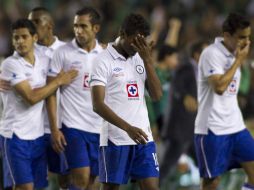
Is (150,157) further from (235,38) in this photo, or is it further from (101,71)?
(235,38)

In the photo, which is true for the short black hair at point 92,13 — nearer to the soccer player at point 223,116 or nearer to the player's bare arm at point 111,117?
the soccer player at point 223,116

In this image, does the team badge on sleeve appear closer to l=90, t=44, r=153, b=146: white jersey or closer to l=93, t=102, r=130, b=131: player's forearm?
l=90, t=44, r=153, b=146: white jersey

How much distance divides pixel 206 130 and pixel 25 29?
2.14m

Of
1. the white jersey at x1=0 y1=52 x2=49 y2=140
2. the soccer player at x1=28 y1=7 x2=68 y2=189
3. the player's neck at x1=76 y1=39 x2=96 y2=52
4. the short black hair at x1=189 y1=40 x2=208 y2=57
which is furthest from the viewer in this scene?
the short black hair at x1=189 y1=40 x2=208 y2=57

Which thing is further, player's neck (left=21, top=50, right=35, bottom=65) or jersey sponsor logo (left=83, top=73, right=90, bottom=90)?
jersey sponsor logo (left=83, top=73, right=90, bottom=90)

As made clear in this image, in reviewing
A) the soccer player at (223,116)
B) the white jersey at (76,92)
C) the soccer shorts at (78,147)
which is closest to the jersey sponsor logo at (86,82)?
the white jersey at (76,92)

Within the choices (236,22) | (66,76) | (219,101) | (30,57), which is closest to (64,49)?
(66,76)

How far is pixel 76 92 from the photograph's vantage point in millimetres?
11352

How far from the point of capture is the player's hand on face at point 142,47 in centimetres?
981

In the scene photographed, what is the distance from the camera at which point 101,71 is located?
10000 mm

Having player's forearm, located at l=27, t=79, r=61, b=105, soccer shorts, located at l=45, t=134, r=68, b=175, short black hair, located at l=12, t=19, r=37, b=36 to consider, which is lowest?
soccer shorts, located at l=45, t=134, r=68, b=175

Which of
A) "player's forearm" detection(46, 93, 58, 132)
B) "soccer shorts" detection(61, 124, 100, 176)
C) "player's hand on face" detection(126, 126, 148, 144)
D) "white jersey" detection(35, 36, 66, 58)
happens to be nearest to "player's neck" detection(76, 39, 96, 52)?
"white jersey" detection(35, 36, 66, 58)

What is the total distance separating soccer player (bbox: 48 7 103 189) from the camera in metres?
11.3

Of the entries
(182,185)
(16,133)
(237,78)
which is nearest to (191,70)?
(182,185)
